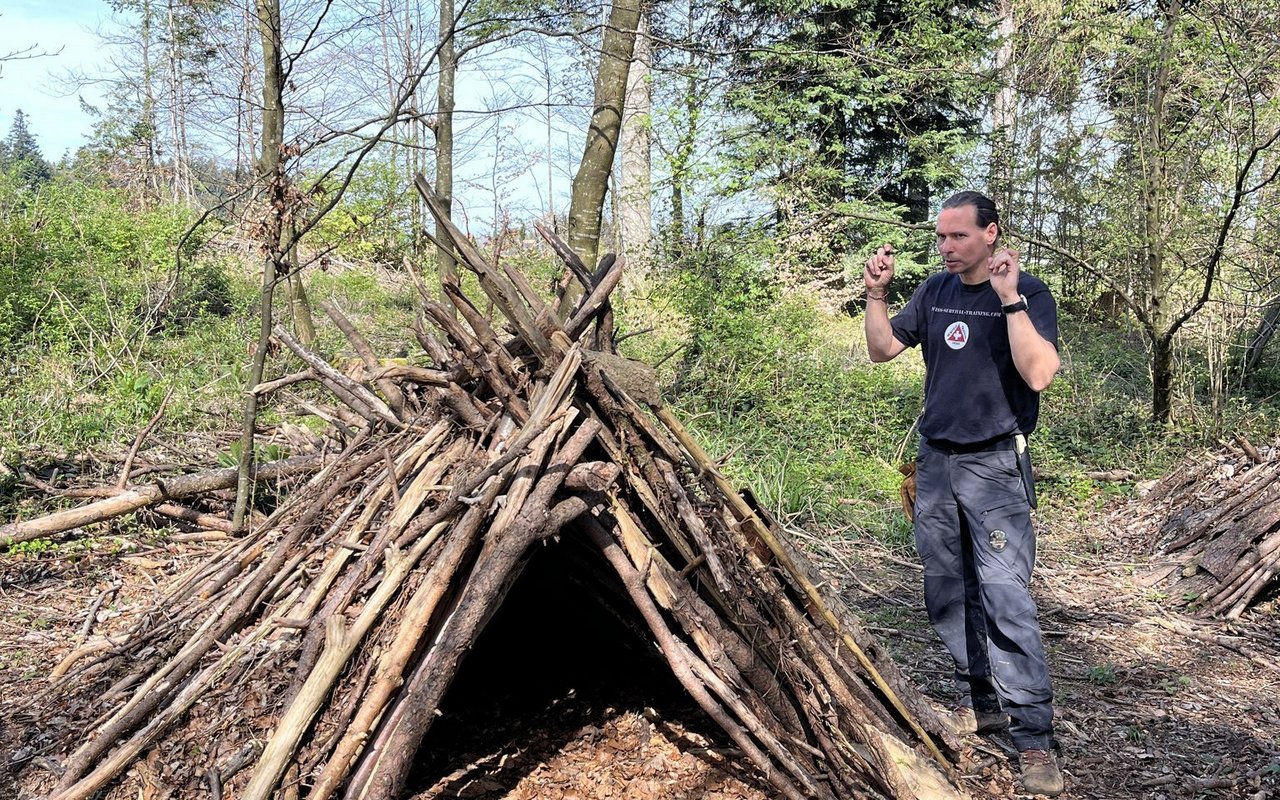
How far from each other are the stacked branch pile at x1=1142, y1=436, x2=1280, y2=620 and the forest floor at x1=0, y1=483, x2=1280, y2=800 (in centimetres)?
21

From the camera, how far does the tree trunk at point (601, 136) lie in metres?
7.82

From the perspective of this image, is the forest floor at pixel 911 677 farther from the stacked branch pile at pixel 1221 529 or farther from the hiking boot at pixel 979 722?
the stacked branch pile at pixel 1221 529

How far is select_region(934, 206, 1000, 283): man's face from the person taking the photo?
10.5 ft

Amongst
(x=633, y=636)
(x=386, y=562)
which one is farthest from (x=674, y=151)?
(x=386, y=562)

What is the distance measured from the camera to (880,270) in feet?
10.9

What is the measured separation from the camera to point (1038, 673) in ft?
10.0

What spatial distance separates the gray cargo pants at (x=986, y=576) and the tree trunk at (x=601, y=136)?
509 cm

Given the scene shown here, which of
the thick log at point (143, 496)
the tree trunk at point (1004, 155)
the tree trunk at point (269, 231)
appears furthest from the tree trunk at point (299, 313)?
the tree trunk at point (1004, 155)

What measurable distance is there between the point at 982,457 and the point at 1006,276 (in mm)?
744

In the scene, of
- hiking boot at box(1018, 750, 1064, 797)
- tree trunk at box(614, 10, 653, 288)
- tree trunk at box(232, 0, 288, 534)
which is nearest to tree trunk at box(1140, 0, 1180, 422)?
tree trunk at box(614, 10, 653, 288)

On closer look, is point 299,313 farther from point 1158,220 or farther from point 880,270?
point 1158,220

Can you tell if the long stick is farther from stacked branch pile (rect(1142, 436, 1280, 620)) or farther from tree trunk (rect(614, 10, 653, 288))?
tree trunk (rect(614, 10, 653, 288))

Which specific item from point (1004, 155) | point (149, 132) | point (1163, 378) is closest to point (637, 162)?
point (1004, 155)

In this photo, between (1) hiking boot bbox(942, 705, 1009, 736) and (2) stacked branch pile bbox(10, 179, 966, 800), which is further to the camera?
(1) hiking boot bbox(942, 705, 1009, 736)
